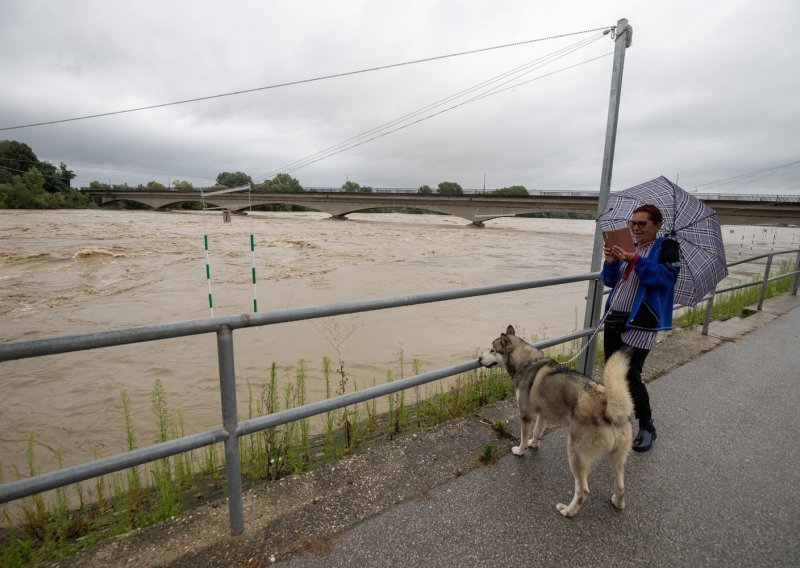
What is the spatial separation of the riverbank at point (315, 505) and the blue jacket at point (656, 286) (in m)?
1.28

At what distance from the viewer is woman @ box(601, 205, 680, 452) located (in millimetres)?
2625

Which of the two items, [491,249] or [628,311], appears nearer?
[628,311]

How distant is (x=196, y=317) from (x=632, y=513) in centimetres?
1062

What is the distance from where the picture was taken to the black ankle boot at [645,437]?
9.52 ft

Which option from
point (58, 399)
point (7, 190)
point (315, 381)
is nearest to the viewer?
point (58, 399)

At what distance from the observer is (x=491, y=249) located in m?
27.7

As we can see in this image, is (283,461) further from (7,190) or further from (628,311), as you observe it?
(7,190)

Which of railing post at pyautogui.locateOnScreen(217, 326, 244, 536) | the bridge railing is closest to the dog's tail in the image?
the bridge railing

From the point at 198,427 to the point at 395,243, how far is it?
25.2 metres

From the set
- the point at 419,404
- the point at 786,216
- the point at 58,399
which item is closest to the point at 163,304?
the point at 58,399

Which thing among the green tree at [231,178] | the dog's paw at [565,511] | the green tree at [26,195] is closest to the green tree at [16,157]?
the green tree at [26,195]

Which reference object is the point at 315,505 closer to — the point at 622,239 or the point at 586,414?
the point at 586,414

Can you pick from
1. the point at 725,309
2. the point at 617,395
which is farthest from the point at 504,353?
the point at 725,309

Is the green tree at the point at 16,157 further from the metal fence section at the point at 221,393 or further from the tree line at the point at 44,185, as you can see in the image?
the metal fence section at the point at 221,393
